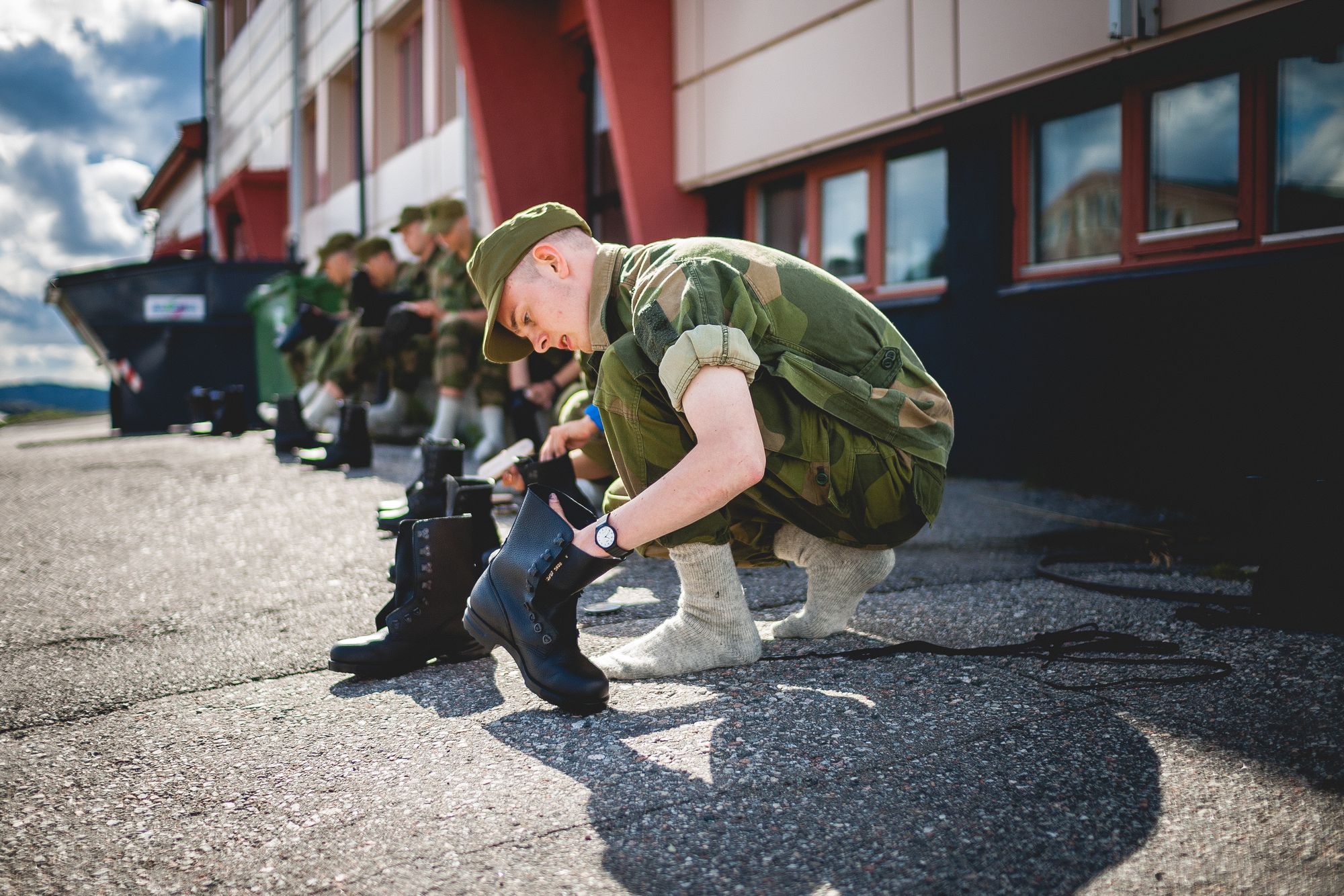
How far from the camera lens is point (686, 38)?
6.76m

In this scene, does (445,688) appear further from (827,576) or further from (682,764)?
(827,576)

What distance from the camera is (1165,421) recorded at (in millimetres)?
4109

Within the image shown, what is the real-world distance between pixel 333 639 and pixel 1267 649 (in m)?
2.23

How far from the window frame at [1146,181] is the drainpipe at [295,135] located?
1193 cm

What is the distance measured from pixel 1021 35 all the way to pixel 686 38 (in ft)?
9.64

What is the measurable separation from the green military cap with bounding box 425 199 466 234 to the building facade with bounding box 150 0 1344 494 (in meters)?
1.16

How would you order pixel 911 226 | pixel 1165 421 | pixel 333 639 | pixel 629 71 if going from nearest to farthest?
pixel 333 639
pixel 1165 421
pixel 911 226
pixel 629 71

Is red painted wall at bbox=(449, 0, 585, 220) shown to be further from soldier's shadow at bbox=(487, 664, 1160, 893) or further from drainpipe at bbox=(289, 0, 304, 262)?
drainpipe at bbox=(289, 0, 304, 262)

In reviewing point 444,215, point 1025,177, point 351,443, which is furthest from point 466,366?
point 1025,177

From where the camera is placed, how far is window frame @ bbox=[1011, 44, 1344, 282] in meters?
3.82

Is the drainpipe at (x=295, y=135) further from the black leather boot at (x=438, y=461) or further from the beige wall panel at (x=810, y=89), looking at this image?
the black leather boot at (x=438, y=461)

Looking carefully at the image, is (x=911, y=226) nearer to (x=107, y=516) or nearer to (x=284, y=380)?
(x=107, y=516)

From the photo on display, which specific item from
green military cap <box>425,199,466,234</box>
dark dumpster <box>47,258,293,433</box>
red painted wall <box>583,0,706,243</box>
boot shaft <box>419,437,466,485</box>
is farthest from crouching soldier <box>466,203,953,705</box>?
dark dumpster <box>47,258,293,433</box>

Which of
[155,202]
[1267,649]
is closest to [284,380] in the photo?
[1267,649]
